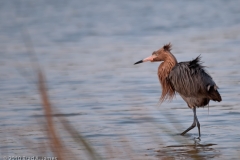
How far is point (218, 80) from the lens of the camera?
1109 centimetres

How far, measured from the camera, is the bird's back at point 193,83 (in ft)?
25.7

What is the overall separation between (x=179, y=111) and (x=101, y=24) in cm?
1113

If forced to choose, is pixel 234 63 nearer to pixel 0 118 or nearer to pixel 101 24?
pixel 0 118

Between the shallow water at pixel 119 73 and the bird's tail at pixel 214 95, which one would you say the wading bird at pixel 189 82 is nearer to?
the bird's tail at pixel 214 95

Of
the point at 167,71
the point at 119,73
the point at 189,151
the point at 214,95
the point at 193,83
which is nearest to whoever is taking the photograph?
the point at 189,151

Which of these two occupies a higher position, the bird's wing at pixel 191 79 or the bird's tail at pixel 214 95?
the bird's wing at pixel 191 79

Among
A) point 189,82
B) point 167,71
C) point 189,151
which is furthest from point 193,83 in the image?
point 189,151

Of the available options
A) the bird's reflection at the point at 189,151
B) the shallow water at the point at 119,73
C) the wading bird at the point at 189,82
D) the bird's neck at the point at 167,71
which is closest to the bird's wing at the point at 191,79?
the wading bird at the point at 189,82

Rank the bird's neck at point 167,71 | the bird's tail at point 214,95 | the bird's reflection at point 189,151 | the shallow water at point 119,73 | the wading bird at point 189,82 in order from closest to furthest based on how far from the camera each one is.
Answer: the bird's reflection at point 189,151 → the shallow water at point 119,73 → the bird's tail at point 214,95 → the wading bird at point 189,82 → the bird's neck at point 167,71

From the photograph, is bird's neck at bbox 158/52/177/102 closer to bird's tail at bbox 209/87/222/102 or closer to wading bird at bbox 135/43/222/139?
wading bird at bbox 135/43/222/139

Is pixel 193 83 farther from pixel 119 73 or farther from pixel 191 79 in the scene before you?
pixel 119 73

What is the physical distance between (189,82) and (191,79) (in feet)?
0.15

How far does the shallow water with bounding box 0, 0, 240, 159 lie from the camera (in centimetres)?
724

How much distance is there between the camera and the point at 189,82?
26.1 ft
